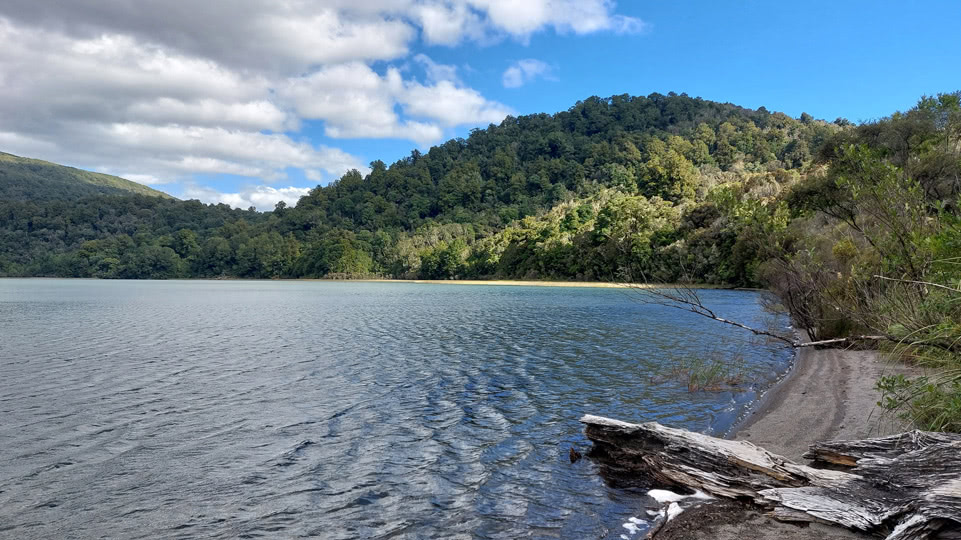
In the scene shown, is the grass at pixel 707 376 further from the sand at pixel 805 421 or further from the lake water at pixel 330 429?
the sand at pixel 805 421

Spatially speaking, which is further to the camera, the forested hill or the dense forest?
the forested hill

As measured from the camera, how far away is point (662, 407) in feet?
40.3

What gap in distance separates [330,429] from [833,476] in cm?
857

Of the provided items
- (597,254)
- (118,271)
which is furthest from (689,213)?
(118,271)

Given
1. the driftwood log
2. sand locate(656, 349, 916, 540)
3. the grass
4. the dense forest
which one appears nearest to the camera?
the driftwood log

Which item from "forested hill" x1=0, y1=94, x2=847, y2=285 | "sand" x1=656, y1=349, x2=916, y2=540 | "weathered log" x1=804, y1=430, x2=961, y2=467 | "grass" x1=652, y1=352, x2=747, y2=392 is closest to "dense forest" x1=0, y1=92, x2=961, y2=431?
"forested hill" x1=0, y1=94, x2=847, y2=285

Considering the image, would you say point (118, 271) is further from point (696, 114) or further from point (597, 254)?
point (696, 114)

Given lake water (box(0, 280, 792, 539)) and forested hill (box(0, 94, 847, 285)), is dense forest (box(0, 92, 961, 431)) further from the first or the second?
lake water (box(0, 280, 792, 539))

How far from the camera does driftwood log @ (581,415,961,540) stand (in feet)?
15.9

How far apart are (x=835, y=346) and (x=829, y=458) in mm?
14145

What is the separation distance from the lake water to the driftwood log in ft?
2.60

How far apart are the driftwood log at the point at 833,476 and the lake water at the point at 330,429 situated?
79cm

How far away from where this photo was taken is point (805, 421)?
33.9 ft

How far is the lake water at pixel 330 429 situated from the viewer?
7.02 m
